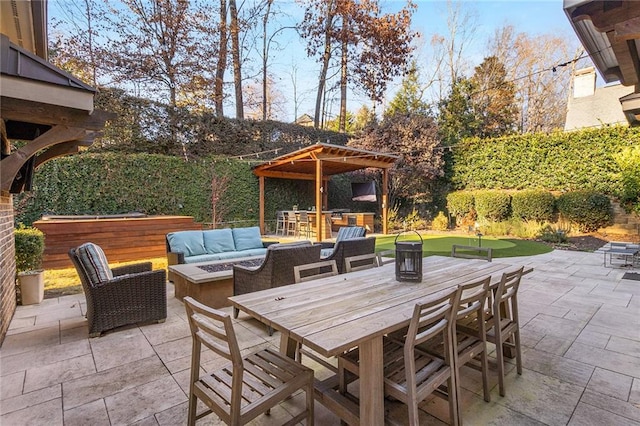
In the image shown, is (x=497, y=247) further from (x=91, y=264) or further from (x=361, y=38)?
(x=361, y=38)

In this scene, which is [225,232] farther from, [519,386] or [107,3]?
[107,3]

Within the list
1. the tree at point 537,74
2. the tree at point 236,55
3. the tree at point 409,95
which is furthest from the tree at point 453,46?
the tree at point 236,55

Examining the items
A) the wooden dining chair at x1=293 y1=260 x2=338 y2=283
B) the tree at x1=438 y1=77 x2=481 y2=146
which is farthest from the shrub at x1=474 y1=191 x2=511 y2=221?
the wooden dining chair at x1=293 y1=260 x2=338 y2=283

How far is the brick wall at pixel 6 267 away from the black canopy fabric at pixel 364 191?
10.5 m

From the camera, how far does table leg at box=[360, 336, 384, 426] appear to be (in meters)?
1.56

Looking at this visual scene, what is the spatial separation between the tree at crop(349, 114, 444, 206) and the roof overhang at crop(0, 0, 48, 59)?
34.2 ft

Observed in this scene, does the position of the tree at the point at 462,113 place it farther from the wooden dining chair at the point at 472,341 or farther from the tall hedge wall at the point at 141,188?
the wooden dining chair at the point at 472,341

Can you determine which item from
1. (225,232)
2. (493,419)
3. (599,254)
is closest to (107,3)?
(225,232)

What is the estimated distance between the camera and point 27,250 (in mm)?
4449

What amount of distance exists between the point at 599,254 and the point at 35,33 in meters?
11.0

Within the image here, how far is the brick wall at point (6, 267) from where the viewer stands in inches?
124

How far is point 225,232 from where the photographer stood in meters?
5.75

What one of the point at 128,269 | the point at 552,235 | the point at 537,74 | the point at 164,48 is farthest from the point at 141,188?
the point at 537,74

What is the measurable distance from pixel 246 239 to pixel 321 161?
4068 mm
